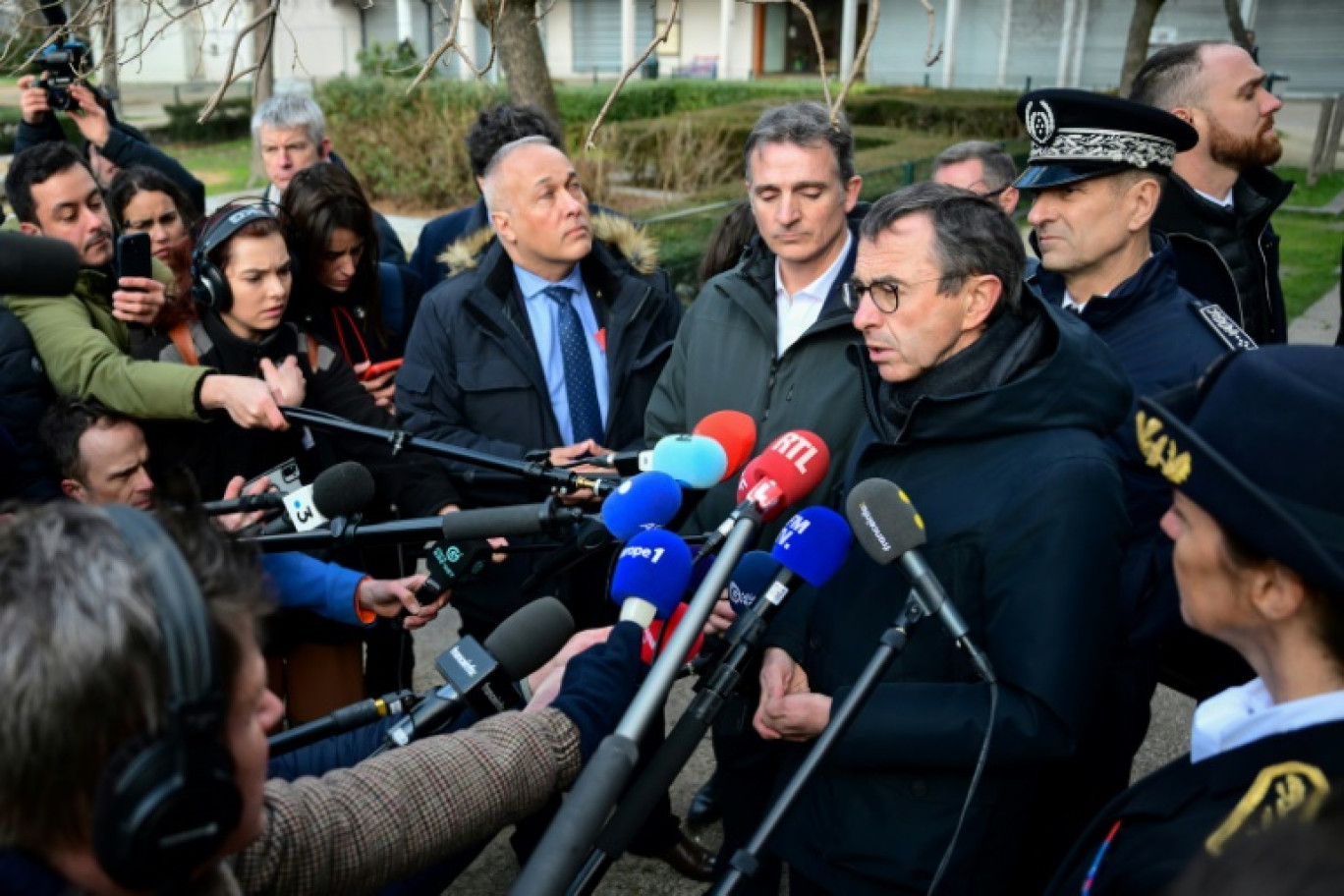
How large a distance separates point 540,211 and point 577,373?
534 millimetres

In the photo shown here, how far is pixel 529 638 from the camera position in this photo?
6.11ft

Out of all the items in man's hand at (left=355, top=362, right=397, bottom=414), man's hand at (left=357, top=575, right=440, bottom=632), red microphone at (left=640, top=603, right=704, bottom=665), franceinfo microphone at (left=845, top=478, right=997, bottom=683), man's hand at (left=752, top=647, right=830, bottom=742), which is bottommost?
man's hand at (left=357, top=575, right=440, bottom=632)

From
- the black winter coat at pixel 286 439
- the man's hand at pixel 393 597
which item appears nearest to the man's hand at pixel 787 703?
the man's hand at pixel 393 597

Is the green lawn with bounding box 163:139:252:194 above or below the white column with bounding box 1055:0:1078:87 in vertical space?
below

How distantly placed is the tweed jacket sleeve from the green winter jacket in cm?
166

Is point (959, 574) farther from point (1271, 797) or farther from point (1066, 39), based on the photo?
point (1066, 39)

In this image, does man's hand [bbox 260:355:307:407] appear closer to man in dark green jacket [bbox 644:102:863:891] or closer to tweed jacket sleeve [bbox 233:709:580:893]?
man in dark green jacket [bbox 644:102:863:891]

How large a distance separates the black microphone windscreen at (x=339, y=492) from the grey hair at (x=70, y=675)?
111 centimetres

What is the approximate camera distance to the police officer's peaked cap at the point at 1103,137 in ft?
9.50

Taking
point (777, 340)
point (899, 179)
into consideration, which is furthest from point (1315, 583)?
point (899, 179)

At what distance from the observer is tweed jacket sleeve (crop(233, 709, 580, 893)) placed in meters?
1.55

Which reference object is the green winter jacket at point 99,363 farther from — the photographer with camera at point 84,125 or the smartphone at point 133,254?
the photographer with camera at point 84,125

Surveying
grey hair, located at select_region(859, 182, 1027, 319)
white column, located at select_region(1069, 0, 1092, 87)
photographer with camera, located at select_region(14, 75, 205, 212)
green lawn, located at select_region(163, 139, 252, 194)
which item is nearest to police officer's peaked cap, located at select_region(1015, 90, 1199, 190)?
grey hair, located at select_region(859, 182, 1027, 319)

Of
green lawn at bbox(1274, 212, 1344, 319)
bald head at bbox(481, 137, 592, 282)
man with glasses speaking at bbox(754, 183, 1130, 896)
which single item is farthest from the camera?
green lawn at bbox(1274, 212, 1344, 319)
